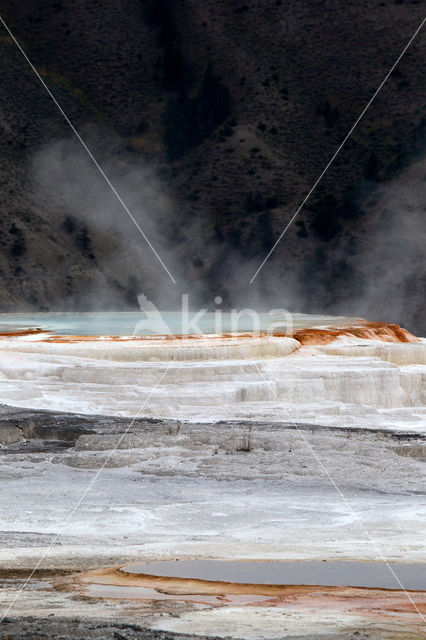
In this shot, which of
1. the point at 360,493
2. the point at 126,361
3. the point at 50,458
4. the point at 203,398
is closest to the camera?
the point at 360,493

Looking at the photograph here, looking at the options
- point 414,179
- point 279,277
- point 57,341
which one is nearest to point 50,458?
point 57,341

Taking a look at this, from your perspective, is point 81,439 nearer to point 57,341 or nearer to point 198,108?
point 57,341

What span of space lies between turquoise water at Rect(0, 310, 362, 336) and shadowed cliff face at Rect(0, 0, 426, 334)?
56.4 feet

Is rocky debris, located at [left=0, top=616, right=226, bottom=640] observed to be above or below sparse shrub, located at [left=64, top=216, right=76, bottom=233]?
above

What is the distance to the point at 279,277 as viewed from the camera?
134 feet

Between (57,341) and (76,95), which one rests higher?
(76,95)

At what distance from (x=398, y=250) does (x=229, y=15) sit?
1440cm

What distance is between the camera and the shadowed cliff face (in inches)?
1578

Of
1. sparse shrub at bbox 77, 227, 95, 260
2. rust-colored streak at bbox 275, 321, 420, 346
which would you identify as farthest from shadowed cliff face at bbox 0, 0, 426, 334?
rust-colored streak at bbox 275, 321, 420, 346

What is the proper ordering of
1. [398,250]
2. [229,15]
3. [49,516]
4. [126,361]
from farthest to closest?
[229,15] < [398,250] < [126,361] < [49,516]

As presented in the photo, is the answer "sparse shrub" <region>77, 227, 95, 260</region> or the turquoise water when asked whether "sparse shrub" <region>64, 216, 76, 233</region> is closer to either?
"sparse shrub" <region>77, 227, 95, 260</region>

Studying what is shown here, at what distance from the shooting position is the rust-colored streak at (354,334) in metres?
15.7

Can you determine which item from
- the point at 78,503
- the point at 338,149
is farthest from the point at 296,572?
the point at 338,149

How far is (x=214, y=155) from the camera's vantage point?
44906 mm
